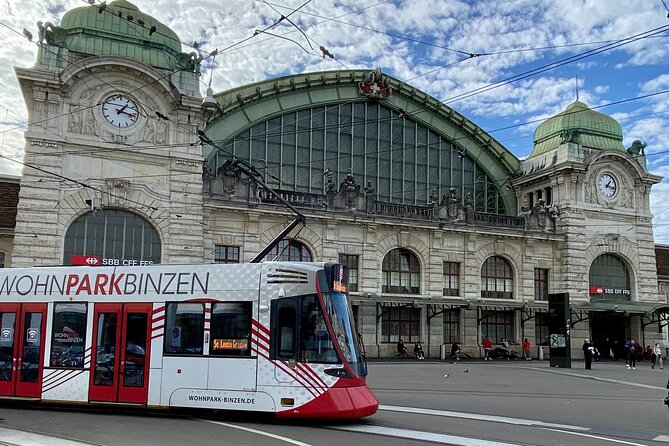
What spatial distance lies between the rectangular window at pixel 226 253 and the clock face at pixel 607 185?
25.7m

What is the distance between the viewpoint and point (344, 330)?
46.5ft

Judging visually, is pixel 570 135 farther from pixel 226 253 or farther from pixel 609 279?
pixel 226 253

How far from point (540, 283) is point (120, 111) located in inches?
1122

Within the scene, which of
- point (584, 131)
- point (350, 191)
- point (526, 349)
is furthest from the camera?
point (584, 131)

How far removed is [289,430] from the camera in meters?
13.0

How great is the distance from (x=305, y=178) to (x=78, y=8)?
1624 centimetres

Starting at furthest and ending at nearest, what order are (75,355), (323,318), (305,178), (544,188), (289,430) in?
(544,188) → (305,178) → (75,355) → (323,318) → (289,430)

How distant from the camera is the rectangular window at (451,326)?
42969mm

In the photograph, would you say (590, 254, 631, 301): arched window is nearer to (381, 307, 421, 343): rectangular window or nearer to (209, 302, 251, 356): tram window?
(381, 307, 421, 343): rectangular window

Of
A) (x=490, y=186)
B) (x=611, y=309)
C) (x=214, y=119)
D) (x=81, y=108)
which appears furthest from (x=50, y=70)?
(x=611, y=309)

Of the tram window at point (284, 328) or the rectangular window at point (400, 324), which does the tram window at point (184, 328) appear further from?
the rectangular window at point (400, 324)

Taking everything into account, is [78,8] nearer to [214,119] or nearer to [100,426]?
[214,119]

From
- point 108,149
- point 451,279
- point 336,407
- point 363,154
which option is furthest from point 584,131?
point 336,407

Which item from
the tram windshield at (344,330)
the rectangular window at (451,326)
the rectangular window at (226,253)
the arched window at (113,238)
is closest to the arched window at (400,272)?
the rectangular window at (451,326)
